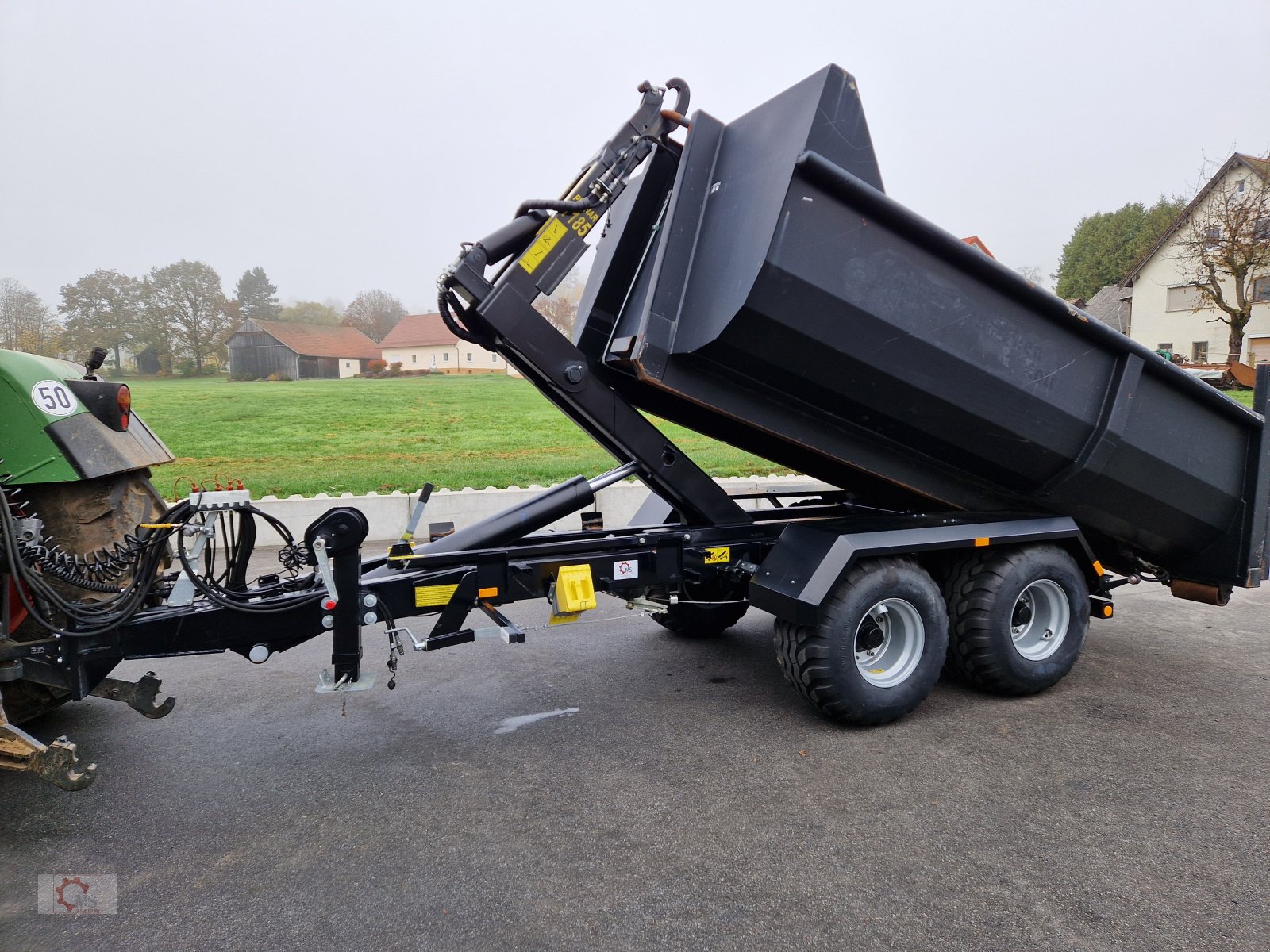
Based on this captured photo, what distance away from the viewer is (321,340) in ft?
137

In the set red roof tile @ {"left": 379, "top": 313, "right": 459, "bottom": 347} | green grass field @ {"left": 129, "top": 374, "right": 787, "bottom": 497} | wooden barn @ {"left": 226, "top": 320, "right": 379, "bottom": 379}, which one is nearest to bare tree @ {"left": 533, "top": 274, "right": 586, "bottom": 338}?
green grass field @ {"left": 129, "top": 374, "right": 787, "bottom": 497}

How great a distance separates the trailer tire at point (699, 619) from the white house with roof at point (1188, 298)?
1315 inches

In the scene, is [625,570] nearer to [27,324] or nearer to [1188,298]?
[27,324]

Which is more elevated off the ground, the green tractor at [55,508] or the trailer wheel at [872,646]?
the green tractor at [55,508]

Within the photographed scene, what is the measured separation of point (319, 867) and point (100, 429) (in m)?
2.31

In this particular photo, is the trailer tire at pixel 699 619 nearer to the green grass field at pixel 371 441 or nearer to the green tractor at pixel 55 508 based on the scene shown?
the green tractor at pixel 55 508

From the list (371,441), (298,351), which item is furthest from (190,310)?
(371,441)

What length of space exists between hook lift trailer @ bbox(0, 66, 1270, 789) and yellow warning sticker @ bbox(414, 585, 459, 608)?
1cm

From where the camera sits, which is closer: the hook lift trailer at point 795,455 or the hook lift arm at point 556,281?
the hook lift trailer at point 795,455

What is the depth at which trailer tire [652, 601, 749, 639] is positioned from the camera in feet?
18.2

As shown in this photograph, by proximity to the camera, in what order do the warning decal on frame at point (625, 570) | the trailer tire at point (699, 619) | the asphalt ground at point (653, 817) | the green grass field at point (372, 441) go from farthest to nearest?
1. the green grass field at point (372, 441)
2. the trailer tire at point (699, 619)
3. the warning decal on frame at point (625, 570)
4. the asphalt ground at point (653, 817)

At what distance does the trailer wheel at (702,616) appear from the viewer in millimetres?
5363

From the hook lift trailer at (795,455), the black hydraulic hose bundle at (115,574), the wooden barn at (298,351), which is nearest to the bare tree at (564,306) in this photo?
the hook lift trailer at (795,455)

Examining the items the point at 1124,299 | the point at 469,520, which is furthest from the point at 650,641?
the point at 1124,299
